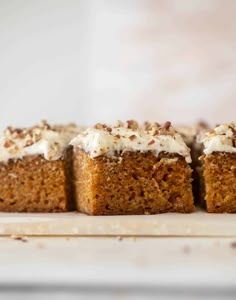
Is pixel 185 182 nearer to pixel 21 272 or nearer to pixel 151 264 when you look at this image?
pixel 151 264

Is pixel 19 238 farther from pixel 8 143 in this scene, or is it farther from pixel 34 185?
pixel 8 143

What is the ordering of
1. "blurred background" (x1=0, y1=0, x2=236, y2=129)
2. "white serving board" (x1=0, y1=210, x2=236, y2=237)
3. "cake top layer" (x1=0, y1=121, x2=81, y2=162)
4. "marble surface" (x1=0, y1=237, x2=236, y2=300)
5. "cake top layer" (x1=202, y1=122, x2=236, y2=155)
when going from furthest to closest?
1. "blurred background" (x1=0, y1=0, x2=236, y2=129)
2. "cake top layer" (x1=0, y1=121, x2=81, y2=162)
3. "cake top layer" (x1=202, y1=122, x2=236, y2=155)
4. "white serving board" (x1=0, y1=210, x2=236, y2=237)
5. "marble surface" (x1=0, y1=237, x2=236, y2=300)

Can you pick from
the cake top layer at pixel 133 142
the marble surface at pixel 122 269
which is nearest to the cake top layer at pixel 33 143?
the cake top layer at pixel 133 142

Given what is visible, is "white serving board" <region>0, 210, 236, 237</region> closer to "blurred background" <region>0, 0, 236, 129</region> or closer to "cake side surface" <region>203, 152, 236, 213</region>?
"cake side surface" <region>203, 152, 236, 213</region>

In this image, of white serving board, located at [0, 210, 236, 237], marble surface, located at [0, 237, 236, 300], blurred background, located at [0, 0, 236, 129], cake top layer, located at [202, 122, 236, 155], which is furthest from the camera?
blurred background, located at [0, 0, 236, 129]

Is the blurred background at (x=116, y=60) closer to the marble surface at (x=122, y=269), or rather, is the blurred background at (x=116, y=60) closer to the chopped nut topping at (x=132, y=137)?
the chopped nut topping at (x=132, y=137)

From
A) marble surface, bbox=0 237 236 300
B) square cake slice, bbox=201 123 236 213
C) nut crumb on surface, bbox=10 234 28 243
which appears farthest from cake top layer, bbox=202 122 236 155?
nut crumb on surface, bbox=10 234 28 243

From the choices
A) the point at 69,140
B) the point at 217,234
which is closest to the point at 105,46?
the point at 69,140
